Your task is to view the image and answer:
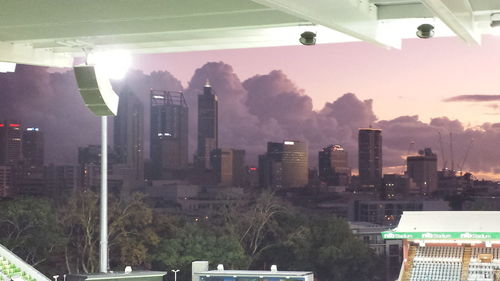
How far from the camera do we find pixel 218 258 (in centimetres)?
2444

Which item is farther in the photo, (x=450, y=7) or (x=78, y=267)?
(x=78, y=267)

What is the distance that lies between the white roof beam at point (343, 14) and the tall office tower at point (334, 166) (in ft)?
116

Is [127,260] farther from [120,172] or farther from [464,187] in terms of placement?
[464,187]

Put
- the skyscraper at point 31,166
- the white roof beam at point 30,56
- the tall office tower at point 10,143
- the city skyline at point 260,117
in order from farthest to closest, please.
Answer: the city skyline at point 260,117 < the tall office tower at point 10,143 < the skyscraper at point 31,166 < the white roof beam at point 30,56

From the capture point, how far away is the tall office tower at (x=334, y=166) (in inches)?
1583

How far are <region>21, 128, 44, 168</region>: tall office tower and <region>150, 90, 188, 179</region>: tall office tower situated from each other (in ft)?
18.6

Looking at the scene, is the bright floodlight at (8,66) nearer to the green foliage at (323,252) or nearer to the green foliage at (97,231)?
the green foliage at (97,231)

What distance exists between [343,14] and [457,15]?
56cm

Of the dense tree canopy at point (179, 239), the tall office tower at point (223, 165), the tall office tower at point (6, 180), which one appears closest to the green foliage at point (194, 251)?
the dense tree canopy at point (179, 239)

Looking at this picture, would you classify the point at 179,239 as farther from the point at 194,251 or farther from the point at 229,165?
the point at 229,165

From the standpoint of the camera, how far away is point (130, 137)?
38.8 meters

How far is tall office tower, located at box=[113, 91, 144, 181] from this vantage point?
125ft

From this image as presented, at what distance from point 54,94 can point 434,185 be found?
18.6m

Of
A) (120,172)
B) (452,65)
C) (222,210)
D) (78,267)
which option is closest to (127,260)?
(78,267)
